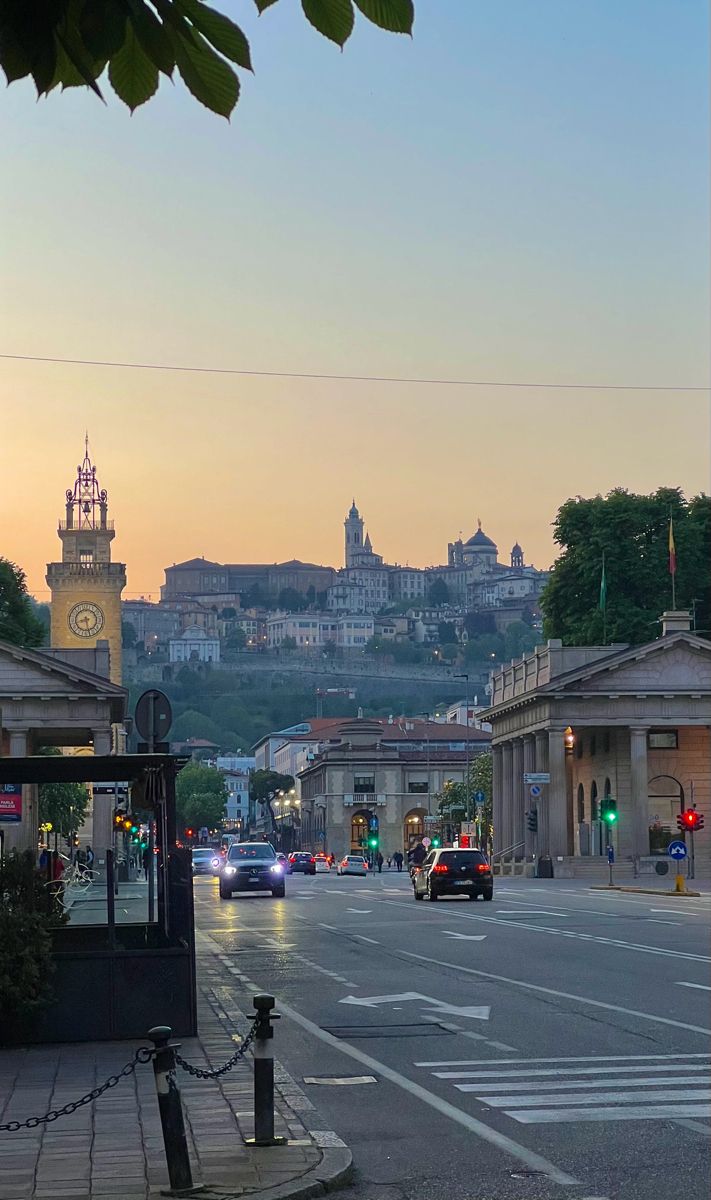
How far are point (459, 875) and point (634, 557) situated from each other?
4647 cm

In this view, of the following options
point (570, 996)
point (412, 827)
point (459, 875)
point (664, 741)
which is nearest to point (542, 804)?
point (664, 741)

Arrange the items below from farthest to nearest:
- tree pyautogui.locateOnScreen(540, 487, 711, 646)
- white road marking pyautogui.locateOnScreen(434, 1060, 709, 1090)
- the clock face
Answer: the clock face → tree pyautogui.locateOnScreen(540, 487, 711, 646) → white road marking pyautogui.locateOnScreen(434, 1060, 709, 1090)

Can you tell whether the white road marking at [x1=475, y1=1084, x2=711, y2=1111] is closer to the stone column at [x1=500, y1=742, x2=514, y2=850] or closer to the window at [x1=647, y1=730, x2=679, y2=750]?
the window at [x1=647, y1=730, x2=679, y2=750]

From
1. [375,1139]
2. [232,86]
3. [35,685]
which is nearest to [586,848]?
[35,685]

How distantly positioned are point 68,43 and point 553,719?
8229 cm

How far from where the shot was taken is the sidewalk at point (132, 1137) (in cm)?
902

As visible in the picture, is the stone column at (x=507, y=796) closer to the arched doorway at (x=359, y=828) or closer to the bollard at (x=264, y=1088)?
the arched doorway at (x=359, y=828)

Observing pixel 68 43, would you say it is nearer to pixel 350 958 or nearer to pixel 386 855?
pixel 350 958

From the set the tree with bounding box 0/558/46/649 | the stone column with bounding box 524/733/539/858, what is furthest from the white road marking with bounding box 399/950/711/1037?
the stone column with bounding box 524/733/539/858

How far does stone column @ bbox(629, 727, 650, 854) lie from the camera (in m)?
81.4

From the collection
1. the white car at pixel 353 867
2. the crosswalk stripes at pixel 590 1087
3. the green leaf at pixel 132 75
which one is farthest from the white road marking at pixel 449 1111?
the white car at pixel 353 867

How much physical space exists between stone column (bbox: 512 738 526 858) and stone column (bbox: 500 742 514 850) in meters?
1.50

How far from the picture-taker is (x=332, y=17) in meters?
4.05

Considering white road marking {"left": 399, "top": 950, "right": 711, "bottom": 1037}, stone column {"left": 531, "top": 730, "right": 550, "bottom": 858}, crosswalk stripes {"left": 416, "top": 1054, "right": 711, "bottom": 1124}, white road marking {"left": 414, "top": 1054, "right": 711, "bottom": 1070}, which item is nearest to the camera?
crosswalk stripes {"left": 416, "top": 1054, "right": 711, "bottom": 1124}
